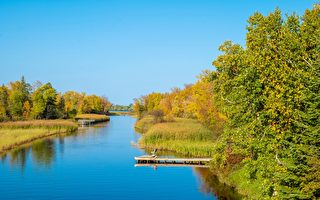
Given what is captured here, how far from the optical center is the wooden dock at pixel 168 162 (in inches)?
1566

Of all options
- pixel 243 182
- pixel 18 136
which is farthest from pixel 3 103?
pixel 243 182

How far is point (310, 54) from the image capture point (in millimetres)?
19469

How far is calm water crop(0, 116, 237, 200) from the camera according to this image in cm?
2802

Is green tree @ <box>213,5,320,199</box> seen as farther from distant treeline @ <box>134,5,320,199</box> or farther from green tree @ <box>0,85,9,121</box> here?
green tree @ <box>0,85,9,121</box>

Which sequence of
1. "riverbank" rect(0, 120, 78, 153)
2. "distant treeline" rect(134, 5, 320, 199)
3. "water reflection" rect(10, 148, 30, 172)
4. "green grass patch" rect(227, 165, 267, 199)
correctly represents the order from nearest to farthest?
"distant treeline" rect(134, 5, 320, 199)
"green grass patch" rect(227, 165, 267, 199)
"water reflection" rect(10, 148, 30, 172)
"riverbank" rect(0, 120, 78, 153)

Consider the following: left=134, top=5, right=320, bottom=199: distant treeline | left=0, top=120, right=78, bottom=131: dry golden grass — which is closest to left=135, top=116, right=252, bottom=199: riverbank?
left=134, top=5, right=320, bottom=199: distant treeline

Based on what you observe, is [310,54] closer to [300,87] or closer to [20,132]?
[300,87]

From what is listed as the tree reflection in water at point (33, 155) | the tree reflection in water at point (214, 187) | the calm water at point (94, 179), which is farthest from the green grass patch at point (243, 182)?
the tree reflection in water at point (33, 155)

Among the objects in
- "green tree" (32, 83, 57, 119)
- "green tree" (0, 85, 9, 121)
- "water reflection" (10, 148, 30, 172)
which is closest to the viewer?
"water reflection" (10, 148, 30, 172)

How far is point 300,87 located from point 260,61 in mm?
3294

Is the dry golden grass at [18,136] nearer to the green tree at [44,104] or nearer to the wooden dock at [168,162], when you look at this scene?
the wooden dock at [168,162]

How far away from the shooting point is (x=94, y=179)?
3288cm

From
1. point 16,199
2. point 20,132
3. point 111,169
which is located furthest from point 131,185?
point 20,132

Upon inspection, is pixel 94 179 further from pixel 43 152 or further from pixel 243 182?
pixel 43 152
